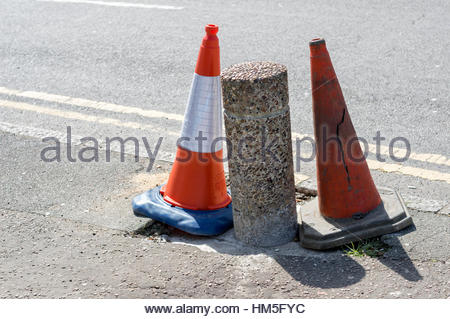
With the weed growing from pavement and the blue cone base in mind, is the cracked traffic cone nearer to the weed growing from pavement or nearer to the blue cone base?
the weed growing from pavement

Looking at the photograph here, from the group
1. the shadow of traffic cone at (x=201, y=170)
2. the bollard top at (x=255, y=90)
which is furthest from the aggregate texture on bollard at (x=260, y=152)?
the shadow of traffic cone at (x=201, y=170)

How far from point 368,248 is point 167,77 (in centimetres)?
358

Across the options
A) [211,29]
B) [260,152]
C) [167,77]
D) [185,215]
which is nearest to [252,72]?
[260,152]

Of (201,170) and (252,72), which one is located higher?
(252,72)

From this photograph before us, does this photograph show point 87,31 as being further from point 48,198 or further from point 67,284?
point 67,284

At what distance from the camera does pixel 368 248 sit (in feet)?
12.5

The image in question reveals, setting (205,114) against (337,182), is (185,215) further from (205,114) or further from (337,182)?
(337,182)

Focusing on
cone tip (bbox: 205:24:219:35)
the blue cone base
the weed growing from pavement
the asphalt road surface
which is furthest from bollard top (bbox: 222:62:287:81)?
the asphalt road surface

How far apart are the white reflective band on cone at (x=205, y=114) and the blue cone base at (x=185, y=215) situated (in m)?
0.38

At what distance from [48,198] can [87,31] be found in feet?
14.2

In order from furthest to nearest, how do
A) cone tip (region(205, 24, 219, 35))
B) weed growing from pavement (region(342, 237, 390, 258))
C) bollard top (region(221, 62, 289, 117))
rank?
1. cone tip (region(205, 24, 219, 35))
2. weed growing from pavement (region(342, 237, 390, 258))
3. bollard top (region(221, 62, 289, 117))

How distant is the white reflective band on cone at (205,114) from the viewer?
4156 mm

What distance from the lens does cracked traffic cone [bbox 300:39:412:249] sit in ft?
12.6

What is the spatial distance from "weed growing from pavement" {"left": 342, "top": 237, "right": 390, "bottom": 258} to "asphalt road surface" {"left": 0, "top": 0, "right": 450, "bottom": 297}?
221 millimetres
